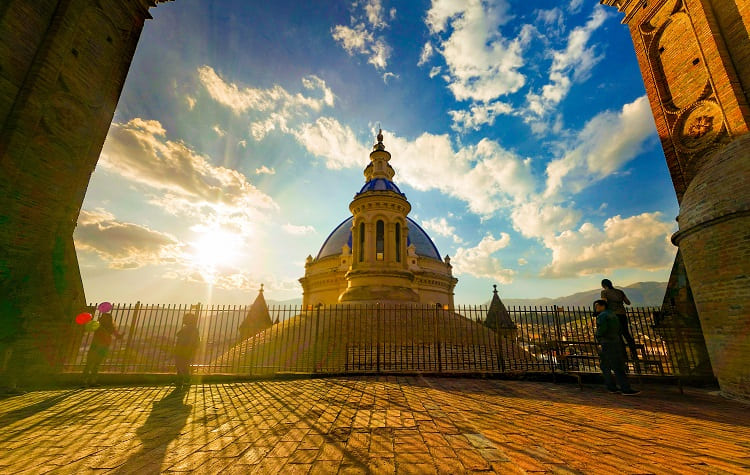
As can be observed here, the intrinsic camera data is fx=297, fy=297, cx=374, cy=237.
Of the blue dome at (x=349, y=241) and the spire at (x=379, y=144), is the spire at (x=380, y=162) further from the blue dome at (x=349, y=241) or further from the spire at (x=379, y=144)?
the blue dome at (x=349, y=241)

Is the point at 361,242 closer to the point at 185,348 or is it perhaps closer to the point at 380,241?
the point at 380,241

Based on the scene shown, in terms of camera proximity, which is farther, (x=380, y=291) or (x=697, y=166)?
(x=380, y=291)

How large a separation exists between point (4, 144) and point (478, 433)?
12.3 metres

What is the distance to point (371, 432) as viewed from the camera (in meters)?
3.96

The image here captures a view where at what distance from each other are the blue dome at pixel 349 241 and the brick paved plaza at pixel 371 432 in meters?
26.3

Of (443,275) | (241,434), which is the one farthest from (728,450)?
(443,275)

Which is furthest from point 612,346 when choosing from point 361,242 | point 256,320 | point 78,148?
point 256,320

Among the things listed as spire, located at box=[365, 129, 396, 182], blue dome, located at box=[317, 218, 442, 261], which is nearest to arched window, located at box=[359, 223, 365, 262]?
spire, located at box=[365, 129, 396, 182]

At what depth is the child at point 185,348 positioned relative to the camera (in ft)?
26.3

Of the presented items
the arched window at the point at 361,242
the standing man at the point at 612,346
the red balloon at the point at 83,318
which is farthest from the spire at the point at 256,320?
the standing man at the point at 612,346

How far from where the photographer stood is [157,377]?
8.71 metres

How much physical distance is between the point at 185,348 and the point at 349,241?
24.6 meters

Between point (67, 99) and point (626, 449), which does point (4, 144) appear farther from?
point (626, 449)

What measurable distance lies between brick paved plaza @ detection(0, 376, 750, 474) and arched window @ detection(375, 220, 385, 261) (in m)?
10.6
